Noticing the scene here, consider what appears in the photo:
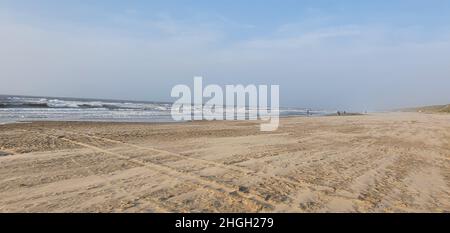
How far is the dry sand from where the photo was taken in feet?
17.8

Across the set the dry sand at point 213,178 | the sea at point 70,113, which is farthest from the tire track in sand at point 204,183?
the sea at point 70,113

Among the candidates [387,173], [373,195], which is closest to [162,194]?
[373,195]

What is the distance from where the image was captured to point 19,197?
5414 mm

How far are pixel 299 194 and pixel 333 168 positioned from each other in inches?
105

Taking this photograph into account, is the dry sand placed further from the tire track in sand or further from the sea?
the sea

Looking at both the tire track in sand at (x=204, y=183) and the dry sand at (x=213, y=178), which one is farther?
the tire track in sand at (x=204, y=183)

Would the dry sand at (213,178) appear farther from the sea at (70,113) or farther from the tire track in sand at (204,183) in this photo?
the sea at (70,113)

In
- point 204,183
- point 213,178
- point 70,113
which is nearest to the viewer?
point 204,183

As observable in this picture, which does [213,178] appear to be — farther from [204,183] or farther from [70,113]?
[70,113]

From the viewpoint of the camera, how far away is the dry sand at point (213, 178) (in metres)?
5.41

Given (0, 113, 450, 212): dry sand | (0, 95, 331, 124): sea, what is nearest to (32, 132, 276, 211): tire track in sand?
(0, 113, 450, 212): dry sand

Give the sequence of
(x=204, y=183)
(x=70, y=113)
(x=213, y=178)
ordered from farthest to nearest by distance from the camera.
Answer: (x=70, y=113) < (x=213, y=178) < (x=204, y=183)

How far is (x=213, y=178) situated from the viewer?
7039 millimetres

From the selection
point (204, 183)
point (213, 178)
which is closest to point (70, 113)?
point (213, 178)
